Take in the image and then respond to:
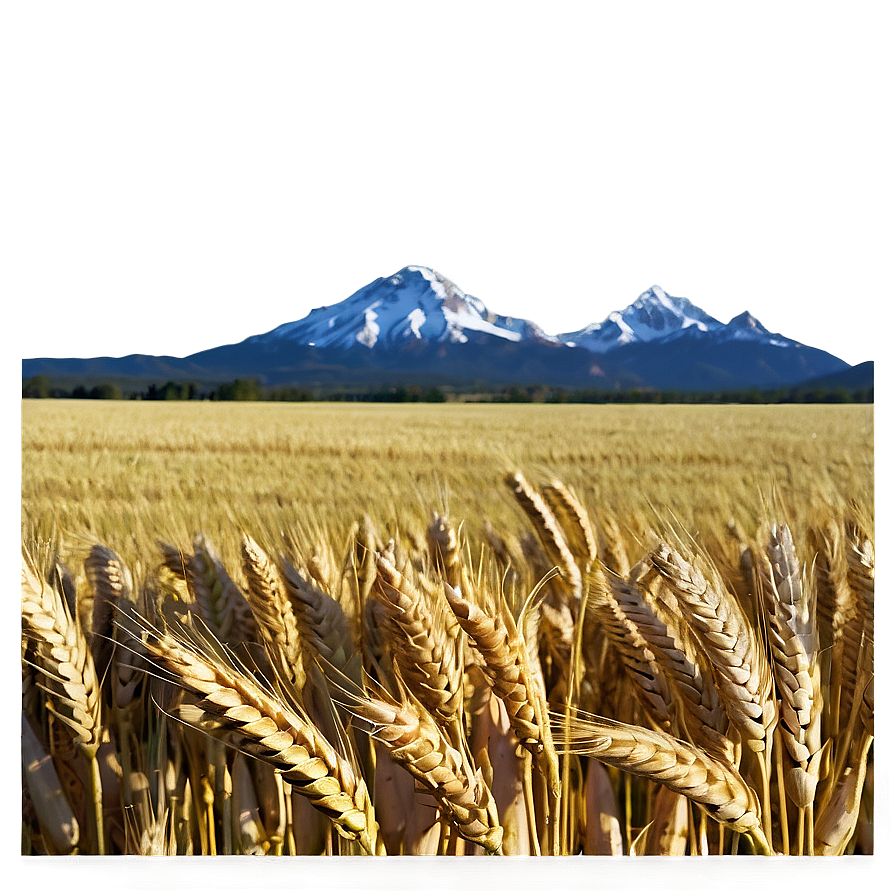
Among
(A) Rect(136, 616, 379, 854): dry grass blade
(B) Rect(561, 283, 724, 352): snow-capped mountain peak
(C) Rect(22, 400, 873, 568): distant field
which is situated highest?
(B) Rect(561, 283, 724, 352): snow-capped mountain peak

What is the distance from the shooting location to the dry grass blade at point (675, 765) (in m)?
0.69

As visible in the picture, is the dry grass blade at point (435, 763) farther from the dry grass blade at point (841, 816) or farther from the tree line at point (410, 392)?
the tree line at point (410, 392)

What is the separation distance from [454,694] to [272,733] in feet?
0.70

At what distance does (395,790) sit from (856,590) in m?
0.71

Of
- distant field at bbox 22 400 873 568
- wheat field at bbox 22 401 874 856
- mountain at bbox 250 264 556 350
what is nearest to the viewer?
wheat field at bbox 22 401 874 856

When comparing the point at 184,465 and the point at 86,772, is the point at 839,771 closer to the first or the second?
the point at 86,772

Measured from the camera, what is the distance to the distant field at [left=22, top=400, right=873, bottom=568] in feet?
4.91

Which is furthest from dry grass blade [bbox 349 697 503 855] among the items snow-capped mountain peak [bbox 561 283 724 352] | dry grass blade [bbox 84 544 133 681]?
snow-capped mountain peak [bbox 561 283 724 352]

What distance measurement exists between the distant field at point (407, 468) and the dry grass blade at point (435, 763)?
0.39m

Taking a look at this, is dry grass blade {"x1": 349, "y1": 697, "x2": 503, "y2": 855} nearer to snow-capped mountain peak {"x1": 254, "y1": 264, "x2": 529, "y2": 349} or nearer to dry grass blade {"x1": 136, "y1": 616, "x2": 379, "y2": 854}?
dry grass blade {"x1": 136, "y1": 616, "x2": 379, "y2": 854}

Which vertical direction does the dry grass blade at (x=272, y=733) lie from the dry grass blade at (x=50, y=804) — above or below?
above

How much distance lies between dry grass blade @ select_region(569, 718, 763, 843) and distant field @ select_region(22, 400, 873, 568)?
30 cm

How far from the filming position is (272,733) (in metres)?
0.62

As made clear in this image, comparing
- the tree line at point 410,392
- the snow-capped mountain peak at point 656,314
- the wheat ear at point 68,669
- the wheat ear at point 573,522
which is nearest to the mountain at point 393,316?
the snow-capped mountain peak at point 656,314
